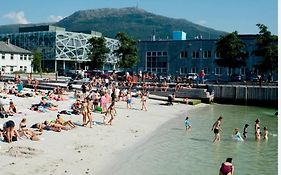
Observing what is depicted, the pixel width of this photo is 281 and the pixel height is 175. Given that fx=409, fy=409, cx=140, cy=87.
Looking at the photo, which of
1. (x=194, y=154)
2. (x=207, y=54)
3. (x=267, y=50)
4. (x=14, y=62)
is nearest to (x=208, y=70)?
(x=207, y=54)

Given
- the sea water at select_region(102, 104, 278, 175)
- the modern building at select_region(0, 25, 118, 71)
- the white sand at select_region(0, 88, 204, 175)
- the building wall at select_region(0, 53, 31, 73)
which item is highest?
the modern building at select_region(0, 25, 118, 71)

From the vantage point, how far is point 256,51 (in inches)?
2274

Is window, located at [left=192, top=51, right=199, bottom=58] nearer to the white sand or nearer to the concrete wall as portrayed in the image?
the concrete wall

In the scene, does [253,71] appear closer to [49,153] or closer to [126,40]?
[126,40]

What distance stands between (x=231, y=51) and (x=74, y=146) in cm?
4361

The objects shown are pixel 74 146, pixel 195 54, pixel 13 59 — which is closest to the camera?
pixel 74 146

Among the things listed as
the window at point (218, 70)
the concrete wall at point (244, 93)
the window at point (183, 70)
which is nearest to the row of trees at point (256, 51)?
the window at point (218, 70)

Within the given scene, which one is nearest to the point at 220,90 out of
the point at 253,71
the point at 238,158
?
the point at 253,71

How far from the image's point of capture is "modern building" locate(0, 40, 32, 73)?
269 ft

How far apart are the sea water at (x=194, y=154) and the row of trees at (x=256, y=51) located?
27.9m

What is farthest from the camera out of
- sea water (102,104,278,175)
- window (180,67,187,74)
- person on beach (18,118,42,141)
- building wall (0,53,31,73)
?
building wall (0,53,31,73)

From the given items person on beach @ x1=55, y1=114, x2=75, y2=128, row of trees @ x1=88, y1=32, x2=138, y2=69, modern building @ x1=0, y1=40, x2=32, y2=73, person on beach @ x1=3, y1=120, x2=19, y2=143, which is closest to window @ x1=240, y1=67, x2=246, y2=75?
row of trees @ x1=88, y1=32, x2=138, y2=69

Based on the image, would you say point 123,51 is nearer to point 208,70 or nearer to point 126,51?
point 126,51

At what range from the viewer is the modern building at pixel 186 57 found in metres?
65.3
